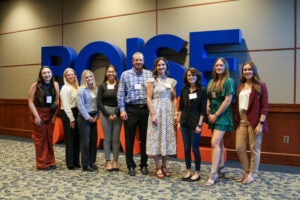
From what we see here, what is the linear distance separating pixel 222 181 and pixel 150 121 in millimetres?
1011

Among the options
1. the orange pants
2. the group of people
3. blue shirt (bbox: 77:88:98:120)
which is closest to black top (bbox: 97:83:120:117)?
the group of people

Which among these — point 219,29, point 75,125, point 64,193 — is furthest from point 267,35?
point 64,193

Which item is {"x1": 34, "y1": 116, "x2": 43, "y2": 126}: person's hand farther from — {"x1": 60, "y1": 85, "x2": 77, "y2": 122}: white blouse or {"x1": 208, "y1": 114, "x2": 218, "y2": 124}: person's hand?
{"x1": 208, "y1": 114, "x2": 218, "y2": 124}: person's hand

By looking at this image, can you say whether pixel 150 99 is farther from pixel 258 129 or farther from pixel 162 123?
pixel 258 129

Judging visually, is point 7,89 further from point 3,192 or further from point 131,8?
point 3,192

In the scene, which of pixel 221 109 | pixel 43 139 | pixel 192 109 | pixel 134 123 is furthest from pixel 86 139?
pixel 221 109

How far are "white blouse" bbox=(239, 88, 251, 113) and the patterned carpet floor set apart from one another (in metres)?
0.81

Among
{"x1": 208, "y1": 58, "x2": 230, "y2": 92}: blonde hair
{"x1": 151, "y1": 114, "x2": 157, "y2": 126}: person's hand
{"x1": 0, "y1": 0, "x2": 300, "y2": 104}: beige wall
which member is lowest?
{"x1": 151, "y1": 114, "x2": 157, "y2": 126}: person's hand

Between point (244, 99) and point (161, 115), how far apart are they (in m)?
0.88

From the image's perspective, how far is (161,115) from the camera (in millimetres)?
3461

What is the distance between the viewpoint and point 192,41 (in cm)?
475

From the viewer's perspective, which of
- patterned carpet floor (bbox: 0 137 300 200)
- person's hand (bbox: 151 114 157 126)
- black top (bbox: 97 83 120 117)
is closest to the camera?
patterned carpet floor (bbox: 0 137 300 200)

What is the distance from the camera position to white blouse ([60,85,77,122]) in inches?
153

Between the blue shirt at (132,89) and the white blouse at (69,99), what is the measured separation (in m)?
0.67
